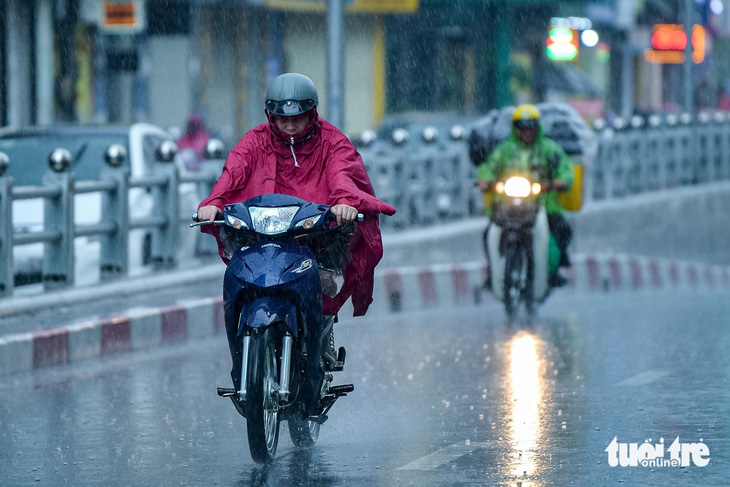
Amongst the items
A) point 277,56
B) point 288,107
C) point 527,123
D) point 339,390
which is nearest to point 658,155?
point 277,56

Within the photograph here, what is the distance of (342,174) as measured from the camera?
6641 millimetres

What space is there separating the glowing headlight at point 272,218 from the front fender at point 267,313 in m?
0.27

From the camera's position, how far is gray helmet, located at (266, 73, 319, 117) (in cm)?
656

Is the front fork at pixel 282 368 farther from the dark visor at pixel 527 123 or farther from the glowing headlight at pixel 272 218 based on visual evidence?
the dark visor at pixel 527 123

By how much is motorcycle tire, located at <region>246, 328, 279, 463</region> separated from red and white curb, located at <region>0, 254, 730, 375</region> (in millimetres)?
3666

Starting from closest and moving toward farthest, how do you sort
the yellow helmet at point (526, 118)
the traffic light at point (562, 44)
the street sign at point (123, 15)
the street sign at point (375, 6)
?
the yellow helmet at point (526, 118) < the street sign at point (123, 15) < the street sign at point (375, 6) < the traffic light at point (562, 44)

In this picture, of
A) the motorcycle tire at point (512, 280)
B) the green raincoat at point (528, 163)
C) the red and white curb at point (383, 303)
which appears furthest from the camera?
the motorcycle tire at point (512, 280)

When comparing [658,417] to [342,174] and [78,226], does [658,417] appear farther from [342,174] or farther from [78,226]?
[78,226]

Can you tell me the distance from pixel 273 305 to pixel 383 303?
7580mm

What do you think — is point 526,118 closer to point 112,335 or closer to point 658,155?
point 112,335

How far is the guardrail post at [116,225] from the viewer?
1269cm

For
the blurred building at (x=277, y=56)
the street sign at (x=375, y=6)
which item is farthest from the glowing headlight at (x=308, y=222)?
the street sign at (x=375, y=6)

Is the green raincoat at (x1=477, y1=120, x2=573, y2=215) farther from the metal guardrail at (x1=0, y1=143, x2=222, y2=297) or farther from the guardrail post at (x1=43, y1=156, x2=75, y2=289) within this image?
the guardrail post at (x1=43, y1=156, x2=75, y2=289)

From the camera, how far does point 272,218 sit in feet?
20.6
